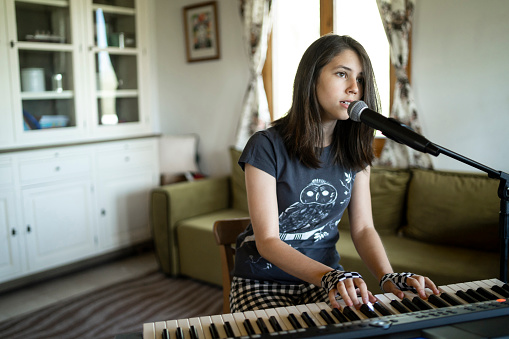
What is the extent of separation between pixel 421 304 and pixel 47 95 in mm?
3026

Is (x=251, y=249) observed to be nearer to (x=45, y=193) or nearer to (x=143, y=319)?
(x=143, y=319)

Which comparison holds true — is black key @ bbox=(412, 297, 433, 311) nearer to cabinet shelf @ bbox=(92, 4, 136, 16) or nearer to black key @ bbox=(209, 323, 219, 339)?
black key @ bbox=(209, 323, 219, 339)

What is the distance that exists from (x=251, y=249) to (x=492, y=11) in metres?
2.06

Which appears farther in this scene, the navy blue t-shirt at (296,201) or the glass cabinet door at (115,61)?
the glass cabinet door at (115,61)

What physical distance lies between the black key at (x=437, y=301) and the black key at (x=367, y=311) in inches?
5.8

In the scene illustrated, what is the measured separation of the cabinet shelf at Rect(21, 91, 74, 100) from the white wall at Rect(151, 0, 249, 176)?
1.02 m

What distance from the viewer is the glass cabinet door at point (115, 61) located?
361 centimetres

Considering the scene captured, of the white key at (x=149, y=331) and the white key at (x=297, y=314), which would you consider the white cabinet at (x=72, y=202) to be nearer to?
the white key at (x=149, y=331)

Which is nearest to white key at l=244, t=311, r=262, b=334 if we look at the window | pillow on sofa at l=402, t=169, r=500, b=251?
pillow on sofa at l=402, t=169, r=500, b=251

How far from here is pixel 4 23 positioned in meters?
3.04

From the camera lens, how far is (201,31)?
13.1 feet

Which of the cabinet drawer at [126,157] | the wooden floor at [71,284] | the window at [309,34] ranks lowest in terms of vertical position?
the wooden floor at [71,284]

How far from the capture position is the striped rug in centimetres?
260

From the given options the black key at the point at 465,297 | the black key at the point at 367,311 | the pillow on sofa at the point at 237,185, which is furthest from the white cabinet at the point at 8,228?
the black key at the point at 465,297
